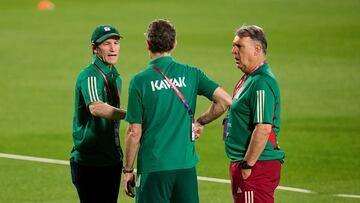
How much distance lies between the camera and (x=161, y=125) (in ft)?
28.3

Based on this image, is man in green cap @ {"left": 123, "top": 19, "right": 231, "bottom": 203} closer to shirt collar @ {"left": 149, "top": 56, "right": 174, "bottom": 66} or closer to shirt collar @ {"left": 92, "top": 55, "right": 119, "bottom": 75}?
shirt collar @ {"left": 149, "top": 56, "right": 174, "bottom": 66}

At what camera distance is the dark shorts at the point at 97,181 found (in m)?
9.66

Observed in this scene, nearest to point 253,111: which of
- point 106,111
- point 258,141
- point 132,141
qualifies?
point 258,141

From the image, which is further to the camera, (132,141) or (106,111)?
(106,111)

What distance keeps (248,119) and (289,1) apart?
30.4 m

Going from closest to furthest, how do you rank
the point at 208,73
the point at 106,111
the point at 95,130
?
the point at 106,111
the point at 95,130
the point at 208,73

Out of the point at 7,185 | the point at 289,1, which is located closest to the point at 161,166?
the point at 7,185

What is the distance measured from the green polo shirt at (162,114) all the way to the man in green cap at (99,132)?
92 cm

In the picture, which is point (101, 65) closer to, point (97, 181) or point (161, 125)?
point (97, 181)

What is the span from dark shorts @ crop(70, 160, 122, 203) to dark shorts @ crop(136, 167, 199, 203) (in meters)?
1.03

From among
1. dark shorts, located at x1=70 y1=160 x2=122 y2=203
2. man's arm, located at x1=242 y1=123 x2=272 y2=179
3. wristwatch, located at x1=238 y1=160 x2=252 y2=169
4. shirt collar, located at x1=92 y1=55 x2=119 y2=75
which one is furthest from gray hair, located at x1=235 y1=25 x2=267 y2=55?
dark shorts, located at x1=70 y1=160 x2=122 y2=203

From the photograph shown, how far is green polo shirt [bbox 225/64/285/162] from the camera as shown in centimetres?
871

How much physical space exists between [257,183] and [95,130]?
1.72 m

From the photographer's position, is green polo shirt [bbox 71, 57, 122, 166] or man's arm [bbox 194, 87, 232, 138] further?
green polo shirt [bbox 71, 57, 122, 166]
